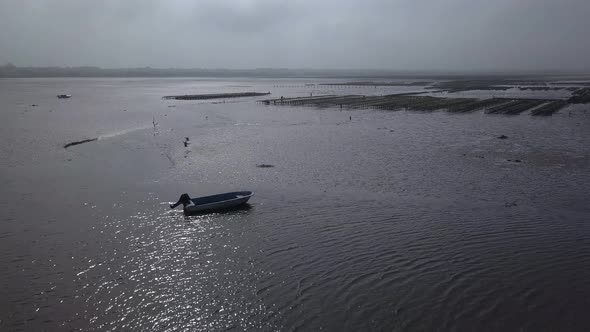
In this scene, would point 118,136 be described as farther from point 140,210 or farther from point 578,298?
point 578,298

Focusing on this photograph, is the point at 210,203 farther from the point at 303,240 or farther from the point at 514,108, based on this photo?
the point at 514,108

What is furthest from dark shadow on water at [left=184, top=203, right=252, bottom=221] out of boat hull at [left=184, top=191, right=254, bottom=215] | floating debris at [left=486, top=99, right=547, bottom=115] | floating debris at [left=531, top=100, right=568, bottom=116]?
floating debris at [left=531, top=100, right=568, bottom=116]

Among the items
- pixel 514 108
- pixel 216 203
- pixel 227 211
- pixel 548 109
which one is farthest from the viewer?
pixel 514 108

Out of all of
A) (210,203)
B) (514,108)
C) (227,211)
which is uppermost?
(514,108)

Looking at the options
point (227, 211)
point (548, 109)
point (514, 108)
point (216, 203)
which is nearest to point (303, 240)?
point (227, 211)

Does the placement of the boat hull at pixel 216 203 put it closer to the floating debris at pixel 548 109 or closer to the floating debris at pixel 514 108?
the floating debris at pixel 514 108
